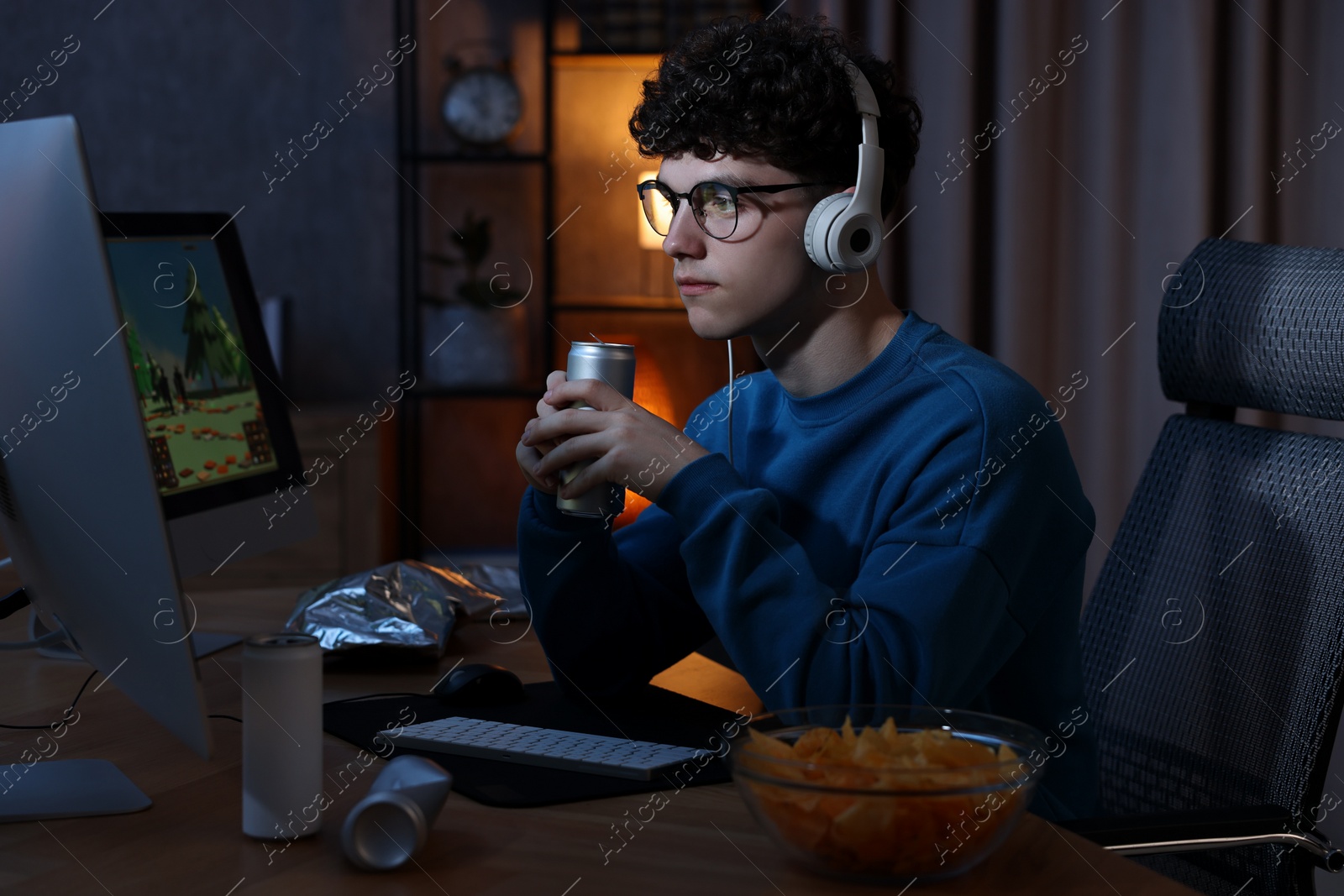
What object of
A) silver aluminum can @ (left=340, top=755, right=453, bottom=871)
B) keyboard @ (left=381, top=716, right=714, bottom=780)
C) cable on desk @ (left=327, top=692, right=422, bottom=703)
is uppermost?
silver aluminum can @ (left=340, top=755, right=453, bottom=871)

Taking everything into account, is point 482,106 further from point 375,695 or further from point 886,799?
point 886,799

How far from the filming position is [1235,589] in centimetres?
112

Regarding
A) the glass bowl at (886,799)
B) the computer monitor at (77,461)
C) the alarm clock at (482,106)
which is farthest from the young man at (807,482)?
the alarm clock at (482,106)

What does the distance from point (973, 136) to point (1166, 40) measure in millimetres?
349

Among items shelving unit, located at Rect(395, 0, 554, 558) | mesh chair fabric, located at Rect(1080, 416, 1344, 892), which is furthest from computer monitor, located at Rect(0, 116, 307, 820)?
shelving unit, located at Rect(395, 0, 554, 558)

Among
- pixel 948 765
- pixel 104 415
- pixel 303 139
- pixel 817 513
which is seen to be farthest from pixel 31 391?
pixel 303 139

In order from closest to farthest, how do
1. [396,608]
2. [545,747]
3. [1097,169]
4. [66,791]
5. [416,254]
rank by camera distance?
1. [66,791]
2. [545,747]
3. [396,608]
4. [1097,169]
5. [416,254]

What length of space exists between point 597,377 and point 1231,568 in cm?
65

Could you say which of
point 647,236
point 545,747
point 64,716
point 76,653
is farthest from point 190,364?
point 647,236

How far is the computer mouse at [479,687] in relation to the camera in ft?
3.32

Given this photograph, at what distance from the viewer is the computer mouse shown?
3.32 ft

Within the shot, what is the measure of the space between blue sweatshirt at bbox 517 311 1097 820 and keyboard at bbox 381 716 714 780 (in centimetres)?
12

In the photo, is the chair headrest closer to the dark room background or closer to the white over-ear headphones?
the white over-ear headphones

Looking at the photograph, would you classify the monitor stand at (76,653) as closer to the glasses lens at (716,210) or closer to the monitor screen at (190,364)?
the monitor screen at (190,364)
